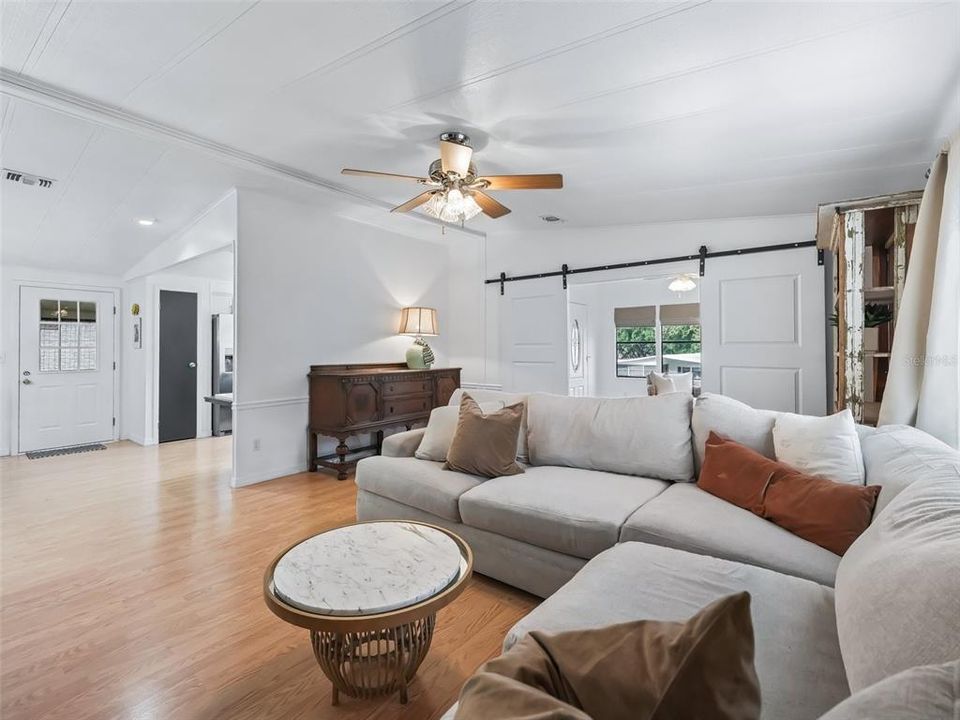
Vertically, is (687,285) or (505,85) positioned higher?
(505,85)

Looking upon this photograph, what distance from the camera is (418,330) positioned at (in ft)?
16.9

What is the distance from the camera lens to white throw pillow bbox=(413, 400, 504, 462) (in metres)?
2.84

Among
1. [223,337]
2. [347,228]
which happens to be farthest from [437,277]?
[223,337]

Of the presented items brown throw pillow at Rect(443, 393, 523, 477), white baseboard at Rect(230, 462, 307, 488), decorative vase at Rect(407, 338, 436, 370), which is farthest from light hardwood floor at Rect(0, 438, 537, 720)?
decorative vase at Rect(407, 338, 436, 370)

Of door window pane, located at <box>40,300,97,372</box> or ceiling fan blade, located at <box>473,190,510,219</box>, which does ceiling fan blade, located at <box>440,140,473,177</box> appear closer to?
ceiling fan blade, located at <box>473,190,510,219</box>

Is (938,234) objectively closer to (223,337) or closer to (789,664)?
(789,664)

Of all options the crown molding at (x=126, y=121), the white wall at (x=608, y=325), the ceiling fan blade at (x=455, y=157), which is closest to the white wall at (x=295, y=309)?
the crown molding at (x=126, y=121)

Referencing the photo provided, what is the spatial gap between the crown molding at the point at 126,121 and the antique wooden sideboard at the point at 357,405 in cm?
175

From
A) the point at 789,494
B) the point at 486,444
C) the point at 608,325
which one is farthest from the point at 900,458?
the point at 608,325

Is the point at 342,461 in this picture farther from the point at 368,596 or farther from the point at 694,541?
the point at 694,541

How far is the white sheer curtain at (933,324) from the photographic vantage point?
1.86 m

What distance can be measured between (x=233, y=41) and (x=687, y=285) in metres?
5.49

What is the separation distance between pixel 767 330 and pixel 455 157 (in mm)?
2964

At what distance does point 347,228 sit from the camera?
4.77 m
